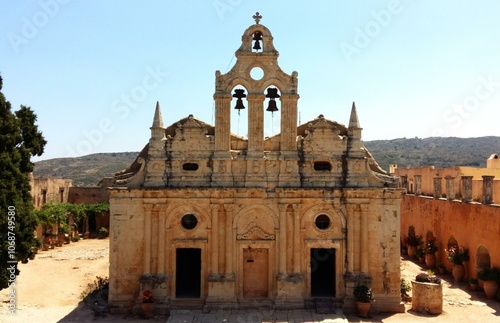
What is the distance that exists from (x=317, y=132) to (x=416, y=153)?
267ft

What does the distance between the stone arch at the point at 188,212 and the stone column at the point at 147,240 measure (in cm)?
76

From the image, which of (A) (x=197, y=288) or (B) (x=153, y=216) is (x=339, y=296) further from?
(B) (x=153, y=216)

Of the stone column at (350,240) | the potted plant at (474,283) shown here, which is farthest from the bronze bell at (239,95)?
the potted plant at (474,283)

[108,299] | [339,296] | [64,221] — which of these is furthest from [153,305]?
[64,221]

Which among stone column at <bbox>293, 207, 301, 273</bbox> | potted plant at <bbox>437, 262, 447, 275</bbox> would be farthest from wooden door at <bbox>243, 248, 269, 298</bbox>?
potted plant at <bbox>437, 262, 447, 275</bbox>

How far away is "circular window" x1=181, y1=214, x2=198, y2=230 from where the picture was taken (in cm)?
1898

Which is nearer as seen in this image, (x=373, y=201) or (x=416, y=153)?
(x=373, y=201)

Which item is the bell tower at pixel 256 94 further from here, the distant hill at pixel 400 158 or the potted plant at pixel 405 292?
the distant hill at pixel 400 158

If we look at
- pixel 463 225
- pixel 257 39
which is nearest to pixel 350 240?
pixel 463 225

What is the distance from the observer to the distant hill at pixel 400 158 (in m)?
80.9

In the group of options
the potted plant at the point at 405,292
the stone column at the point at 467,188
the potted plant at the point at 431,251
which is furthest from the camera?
the potted plant at the point at 431,251

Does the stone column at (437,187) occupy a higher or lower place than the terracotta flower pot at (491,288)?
higher

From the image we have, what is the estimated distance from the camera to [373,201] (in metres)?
18.8

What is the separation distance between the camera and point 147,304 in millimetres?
17719
